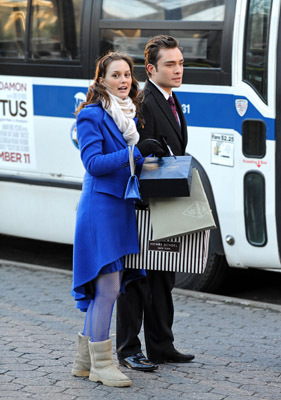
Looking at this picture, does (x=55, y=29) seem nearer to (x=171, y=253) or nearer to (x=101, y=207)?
(x=101, y=207)

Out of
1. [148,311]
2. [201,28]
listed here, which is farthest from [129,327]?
[201,28]

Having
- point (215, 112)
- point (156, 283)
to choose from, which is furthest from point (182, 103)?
point (156, 283)

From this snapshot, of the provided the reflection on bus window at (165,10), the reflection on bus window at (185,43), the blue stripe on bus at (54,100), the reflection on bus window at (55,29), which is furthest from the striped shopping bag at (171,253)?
the reflection on bus window at (55,29)

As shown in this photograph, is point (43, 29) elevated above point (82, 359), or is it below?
above

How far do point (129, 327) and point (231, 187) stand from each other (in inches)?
79.9

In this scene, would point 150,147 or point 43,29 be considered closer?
point 150,147

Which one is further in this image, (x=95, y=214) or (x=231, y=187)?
(x=231, y=187)

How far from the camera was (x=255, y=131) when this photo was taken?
6.62 meters

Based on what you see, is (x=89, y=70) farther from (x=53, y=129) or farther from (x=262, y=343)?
(x=262, y=343)

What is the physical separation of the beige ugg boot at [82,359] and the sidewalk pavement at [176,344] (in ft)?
0.15

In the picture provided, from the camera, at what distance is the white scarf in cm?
469

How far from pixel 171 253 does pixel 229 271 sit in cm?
284

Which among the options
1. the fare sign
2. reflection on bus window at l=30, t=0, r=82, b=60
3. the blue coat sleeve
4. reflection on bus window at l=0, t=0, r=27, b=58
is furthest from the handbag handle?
reflection on bus window at l=0, t=0, r=27, b=58

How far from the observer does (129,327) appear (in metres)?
5.07
